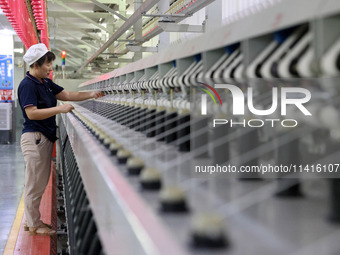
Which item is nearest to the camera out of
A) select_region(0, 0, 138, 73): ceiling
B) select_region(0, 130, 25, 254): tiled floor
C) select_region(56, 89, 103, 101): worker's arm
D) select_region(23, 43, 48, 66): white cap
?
select_region(23, 43, 48, 66): white cap

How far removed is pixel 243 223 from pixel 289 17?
46 centimetres

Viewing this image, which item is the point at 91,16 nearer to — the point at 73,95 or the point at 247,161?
the point at 73,95

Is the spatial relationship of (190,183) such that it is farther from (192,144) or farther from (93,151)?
(93,151)

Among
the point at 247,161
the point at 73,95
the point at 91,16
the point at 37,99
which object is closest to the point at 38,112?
the point at 37,99

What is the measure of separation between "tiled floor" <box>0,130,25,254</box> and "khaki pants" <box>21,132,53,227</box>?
0.41 metres

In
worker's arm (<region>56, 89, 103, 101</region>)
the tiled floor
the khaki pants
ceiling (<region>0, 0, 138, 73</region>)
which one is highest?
ceiling (<region>0, 0, 138, 73</region>)

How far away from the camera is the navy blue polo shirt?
3.39m

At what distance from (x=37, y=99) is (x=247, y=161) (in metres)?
2.68

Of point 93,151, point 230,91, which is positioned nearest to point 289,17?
point 230,91

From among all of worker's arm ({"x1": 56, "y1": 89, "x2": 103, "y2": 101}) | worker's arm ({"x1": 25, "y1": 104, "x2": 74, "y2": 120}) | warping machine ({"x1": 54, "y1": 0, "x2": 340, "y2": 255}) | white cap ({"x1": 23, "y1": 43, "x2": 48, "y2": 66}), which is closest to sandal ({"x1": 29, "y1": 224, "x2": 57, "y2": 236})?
worker's arm ({"x1": 25, "y1": 104, "x2": 74, "y2": 120})

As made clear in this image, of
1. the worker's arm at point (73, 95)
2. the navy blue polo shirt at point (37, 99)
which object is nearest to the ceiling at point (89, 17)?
the worker's arm at point (73, 95)

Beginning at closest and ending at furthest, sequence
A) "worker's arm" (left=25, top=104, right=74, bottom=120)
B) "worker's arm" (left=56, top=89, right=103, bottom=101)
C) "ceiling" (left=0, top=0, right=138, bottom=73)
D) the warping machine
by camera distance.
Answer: the warping machine
"worker's arm" (left=25, top=104, right=74, bottom=120)
"worker's arm" (left=56, top=89, right=103, bottom=101)
"ceiling" (left=0, top=0, right=138, bottom=73)

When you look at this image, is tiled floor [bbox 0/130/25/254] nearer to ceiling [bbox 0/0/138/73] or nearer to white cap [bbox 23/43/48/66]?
white cap [bbox 23/43/48/66]

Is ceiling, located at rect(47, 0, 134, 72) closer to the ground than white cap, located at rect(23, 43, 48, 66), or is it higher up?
higher up
